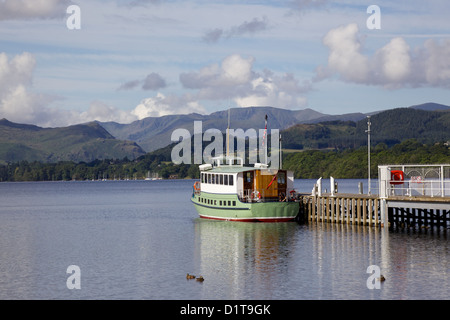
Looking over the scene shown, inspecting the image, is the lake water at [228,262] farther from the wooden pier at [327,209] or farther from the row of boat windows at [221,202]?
the row of boat windows at [221,202]

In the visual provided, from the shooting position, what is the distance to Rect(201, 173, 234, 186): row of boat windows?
65.6 m

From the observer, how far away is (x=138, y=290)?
118 ft

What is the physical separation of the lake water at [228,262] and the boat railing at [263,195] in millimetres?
2872

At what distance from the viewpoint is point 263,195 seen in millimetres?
64500

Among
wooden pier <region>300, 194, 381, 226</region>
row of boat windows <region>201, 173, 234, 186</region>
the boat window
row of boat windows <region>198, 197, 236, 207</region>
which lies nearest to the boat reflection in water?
row of boat windows <region>198, 197, 236, 207</region>

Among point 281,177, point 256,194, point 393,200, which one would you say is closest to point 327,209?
point 281,177

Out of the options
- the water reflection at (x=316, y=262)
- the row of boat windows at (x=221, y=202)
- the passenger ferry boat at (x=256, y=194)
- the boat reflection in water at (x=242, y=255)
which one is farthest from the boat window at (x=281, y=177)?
the row of boat windows at (x=221, y=202)

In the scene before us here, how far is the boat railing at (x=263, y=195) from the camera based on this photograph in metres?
64.4

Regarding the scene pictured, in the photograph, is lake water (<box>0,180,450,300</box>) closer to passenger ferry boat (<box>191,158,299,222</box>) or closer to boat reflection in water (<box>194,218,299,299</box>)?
boat reflection in water (<box>194,218,299,299</box>)

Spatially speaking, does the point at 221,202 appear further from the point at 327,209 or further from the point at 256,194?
the point at 327,209

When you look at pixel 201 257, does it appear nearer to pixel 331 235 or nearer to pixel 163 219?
pixel 331 235

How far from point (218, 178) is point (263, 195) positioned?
5.95 metres
